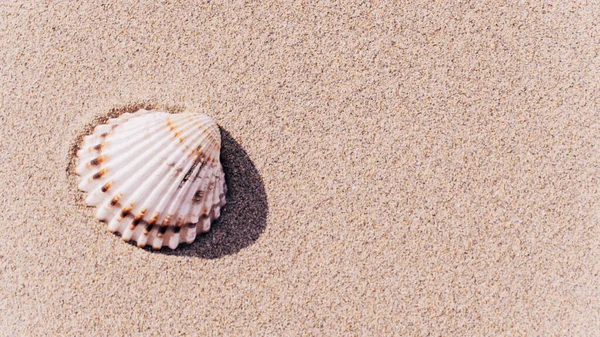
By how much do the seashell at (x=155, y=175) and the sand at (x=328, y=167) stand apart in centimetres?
8

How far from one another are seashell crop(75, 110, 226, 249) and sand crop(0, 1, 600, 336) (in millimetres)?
75

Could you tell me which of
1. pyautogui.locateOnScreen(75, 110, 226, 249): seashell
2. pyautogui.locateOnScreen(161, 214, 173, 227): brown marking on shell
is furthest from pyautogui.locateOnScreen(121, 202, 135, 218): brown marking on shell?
pyautogui.locateOnScreen(161, 214, 173, 227): brown marking on shell

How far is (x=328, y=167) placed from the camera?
187cm

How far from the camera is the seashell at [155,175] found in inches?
66.2

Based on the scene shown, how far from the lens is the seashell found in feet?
5.51

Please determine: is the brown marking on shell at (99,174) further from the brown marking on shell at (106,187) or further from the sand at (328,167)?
the sand at (328,167)

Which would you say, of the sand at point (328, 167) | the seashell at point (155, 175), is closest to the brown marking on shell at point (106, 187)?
the seashell at point (155, 175)

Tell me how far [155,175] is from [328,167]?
2.07 ft

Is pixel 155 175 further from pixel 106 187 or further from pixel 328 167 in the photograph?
pixel 328 167

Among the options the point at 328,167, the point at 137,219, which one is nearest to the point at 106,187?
the point at 137,219

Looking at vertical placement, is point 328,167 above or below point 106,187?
below

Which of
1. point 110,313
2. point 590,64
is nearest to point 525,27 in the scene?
point 590,64

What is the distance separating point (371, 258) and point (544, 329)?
0.71 metres

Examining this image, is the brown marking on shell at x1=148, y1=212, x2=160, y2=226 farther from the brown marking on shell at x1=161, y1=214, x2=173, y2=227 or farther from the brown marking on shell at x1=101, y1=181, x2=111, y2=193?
the brown marking on shell at x1=101, y1=181, x2=111, y2=193
